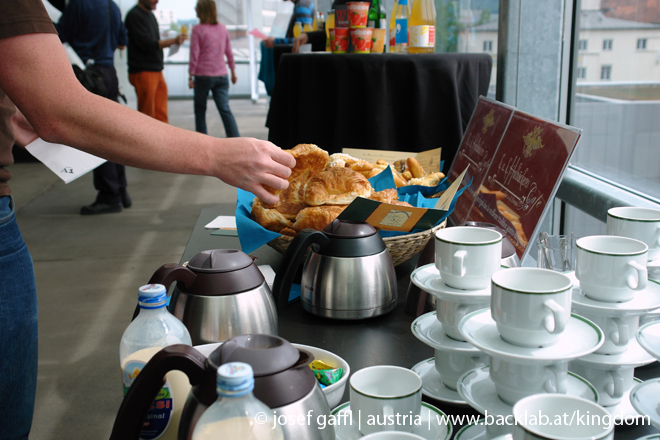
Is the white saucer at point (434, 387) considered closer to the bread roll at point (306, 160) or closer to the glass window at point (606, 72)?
the bread roll at point (306, 160)

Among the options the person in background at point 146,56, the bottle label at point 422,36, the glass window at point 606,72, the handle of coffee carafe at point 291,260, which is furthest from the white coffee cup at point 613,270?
the person in background at point 146,56

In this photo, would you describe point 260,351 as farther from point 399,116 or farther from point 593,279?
point 399,116

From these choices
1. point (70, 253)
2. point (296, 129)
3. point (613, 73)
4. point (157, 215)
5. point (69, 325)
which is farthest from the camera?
point (157, 215)

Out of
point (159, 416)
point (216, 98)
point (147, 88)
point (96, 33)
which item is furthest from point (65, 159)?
point (216, 98)

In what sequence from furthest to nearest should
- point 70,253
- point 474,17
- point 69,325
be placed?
point 70,253, point 69,325, point 474,17

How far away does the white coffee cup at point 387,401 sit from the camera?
59 cm

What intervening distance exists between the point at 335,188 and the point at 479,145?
0.55 meters

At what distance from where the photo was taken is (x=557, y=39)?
185 cm

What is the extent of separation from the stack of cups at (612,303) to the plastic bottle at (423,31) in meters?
1.42

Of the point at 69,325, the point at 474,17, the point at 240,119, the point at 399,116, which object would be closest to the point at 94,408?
the point at 69,325

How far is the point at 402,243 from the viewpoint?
112 cm

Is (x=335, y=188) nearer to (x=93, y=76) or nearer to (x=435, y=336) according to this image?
(x=435, y=336)

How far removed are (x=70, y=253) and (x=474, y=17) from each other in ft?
9.54

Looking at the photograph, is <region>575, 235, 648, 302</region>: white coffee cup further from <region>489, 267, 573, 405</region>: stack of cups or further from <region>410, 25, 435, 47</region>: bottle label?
<region>410, 25, 435, 47</region>: bottle label
